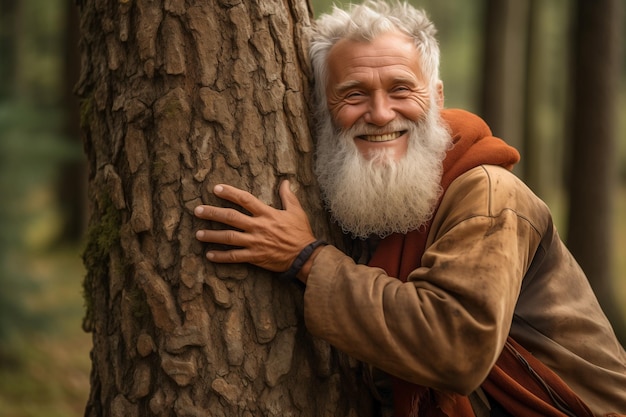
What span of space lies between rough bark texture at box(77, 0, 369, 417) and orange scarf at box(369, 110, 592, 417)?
30cm

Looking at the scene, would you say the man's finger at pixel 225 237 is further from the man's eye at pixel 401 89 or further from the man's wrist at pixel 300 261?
the man's eye at pixel 401 89

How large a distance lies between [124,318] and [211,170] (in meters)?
0.66

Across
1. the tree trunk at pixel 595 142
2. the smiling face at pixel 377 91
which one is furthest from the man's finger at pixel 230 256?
the tree trunk at pixel 595 142

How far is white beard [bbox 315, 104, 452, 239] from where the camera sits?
2510 millimetres

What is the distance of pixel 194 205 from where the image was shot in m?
2.37

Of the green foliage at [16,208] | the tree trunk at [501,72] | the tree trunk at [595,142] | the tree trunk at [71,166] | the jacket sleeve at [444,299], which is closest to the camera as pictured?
the jacket sleeve at [444,299]

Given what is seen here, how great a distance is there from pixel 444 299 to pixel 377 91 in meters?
0.88

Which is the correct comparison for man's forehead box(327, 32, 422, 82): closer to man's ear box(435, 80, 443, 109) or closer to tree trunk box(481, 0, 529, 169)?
man's ear box(435, 80, 443, 109)

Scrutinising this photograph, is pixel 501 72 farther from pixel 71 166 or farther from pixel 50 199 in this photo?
pixel 50 199

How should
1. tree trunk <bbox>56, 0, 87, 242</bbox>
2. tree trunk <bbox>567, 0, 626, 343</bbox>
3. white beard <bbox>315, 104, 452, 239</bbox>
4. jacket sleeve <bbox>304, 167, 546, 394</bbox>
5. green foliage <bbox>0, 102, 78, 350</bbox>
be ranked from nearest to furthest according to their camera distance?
jacket sleeve <bbox>304, 167, 546, 394</bbox>, white beard <bbox>315, 104, 452, 239</bbox>, tree trunk <bbox>567, 0, 626, 343</bbox>, green foliage <bbox>0, 102, 78, 350</bbox>, tree trunk <bbox>56, 0, 87, 242</bbox>

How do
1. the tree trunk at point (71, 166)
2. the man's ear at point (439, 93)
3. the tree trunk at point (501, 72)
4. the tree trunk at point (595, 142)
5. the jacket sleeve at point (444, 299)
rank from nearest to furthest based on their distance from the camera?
the jacket sleeve at point (444, 299) < the man's ear at point (439, 93) < the tree trunk at point (595, 142) < the tree trunk at point (501, 72) < the tree trunk at point (71, 166)

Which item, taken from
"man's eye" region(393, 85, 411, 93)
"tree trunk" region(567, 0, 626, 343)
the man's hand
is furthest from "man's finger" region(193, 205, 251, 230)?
"tree trunk" region(567, 0, 626, 343)

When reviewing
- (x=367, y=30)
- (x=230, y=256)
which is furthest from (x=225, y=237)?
(x=367, y=30)

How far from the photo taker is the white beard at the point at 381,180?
8.23 ft
